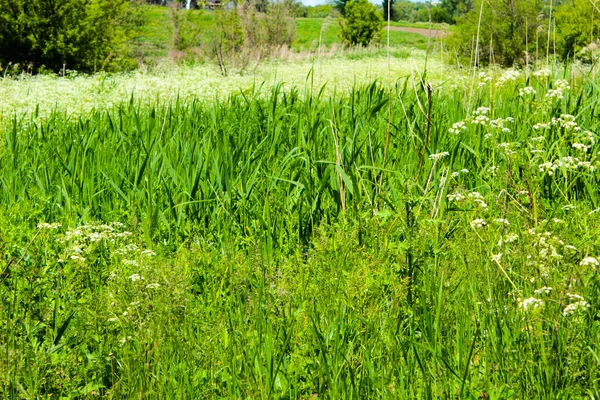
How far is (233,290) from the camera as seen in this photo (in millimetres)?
2406

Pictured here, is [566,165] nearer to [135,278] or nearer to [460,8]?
[135,278]

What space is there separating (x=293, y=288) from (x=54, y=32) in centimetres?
1812

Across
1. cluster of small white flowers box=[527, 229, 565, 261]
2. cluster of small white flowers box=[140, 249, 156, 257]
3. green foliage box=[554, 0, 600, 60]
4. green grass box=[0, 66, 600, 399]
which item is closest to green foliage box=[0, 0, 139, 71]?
green foliage box=[554, 0, 600, 60]

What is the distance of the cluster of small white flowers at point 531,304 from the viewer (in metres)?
1.77

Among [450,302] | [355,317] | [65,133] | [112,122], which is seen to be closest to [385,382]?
[355,317]

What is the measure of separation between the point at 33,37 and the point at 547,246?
61.3 feet

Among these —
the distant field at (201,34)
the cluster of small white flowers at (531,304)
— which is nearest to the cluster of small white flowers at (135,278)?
the cluster of small white flowers at (531,304)

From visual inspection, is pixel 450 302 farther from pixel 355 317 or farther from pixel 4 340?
pixel 4 340

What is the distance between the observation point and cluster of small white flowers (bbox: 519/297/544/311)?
1767 mm

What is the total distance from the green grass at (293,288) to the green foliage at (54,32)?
51.8ft

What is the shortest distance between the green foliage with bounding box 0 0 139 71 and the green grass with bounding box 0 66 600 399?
51.8ft

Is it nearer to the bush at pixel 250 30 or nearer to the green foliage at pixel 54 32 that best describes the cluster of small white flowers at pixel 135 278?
the bush at pixel 250 30

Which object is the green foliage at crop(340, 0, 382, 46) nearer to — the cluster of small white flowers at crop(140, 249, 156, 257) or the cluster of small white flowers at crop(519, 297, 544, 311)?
the cluster of small white flowers at crop(140, 249, 156, 257)

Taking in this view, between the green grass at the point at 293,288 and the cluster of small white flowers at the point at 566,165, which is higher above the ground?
the cluster of small white flowers at the point at 566,165
